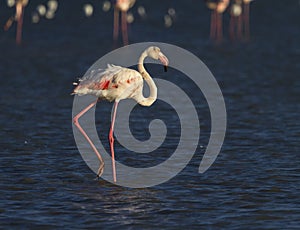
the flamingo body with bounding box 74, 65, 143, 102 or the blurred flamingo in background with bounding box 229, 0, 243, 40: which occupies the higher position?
the blurred flamingo in background with bounding box 229, 0, 243, 40

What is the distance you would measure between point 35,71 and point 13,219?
10529 mm

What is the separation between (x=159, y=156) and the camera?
9898 mm

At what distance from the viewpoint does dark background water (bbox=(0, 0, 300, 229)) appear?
289 inches

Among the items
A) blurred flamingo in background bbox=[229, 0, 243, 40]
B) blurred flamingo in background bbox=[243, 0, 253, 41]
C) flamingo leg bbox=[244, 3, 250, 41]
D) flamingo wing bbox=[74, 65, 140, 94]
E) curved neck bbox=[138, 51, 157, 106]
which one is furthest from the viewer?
blurred flamingo in background bbox=[243, 0, 253, 41]

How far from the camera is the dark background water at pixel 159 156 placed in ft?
24.0

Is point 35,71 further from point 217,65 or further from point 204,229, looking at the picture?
point 204,229

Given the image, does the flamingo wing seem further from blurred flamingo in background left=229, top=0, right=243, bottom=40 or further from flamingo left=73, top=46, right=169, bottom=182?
blurred flamingo in background left=229, top=0, right=243, bottom=40

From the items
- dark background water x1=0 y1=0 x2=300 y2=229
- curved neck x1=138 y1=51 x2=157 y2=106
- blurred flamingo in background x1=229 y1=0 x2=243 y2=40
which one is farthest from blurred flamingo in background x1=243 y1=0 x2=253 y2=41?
curved neck x1=138 y1=51 x2=157 y2=106

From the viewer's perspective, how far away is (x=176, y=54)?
20.7 meters

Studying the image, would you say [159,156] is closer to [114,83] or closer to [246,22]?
[114,83]

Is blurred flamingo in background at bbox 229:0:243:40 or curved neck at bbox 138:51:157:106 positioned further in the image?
blurred flamingo in background at bbox 229:0:243:40


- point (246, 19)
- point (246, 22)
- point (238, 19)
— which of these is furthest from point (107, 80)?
point (246, 19)

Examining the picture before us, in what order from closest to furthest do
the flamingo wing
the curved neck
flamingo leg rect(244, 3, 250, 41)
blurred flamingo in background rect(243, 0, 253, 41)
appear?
the flamingo wing < the curved neck < flamingo leg rect(244, 3, 250, 41) < blurred flamingo in background rect(243, 0, 253, 41)

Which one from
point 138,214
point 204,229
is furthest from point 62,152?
point 204,229
